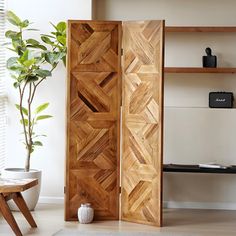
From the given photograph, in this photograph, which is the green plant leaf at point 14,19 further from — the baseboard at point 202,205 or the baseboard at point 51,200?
the baseboard at point 202,205

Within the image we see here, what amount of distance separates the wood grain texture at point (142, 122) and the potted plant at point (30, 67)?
84cm

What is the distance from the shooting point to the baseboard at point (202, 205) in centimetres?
691

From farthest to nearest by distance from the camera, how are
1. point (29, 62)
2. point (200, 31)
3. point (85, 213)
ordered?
point (200, 31)
point (29, 62)
point (85, 213)

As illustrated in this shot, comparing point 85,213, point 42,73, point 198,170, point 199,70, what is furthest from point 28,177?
point 199,70

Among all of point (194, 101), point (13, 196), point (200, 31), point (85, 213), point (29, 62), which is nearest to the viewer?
point (13, 196)

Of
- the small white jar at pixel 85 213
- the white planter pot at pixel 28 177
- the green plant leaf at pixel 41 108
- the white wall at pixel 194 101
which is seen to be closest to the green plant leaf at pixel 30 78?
the green plant leaf at pixel 41 108

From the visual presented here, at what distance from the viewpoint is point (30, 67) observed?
673 cm

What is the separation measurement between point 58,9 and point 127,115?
1545 mm

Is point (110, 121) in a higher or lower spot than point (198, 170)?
higher

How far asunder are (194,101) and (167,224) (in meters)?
1.55

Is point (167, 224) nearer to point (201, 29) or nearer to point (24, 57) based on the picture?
point (201, 29)

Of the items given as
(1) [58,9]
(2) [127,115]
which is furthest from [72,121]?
(1) [58,9]

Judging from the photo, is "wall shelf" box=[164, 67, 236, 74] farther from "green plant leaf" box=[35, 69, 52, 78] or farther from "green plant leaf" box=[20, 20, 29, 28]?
"green plant leaf" box=[20, 20, 29, 28]

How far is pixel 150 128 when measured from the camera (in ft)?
19.9
